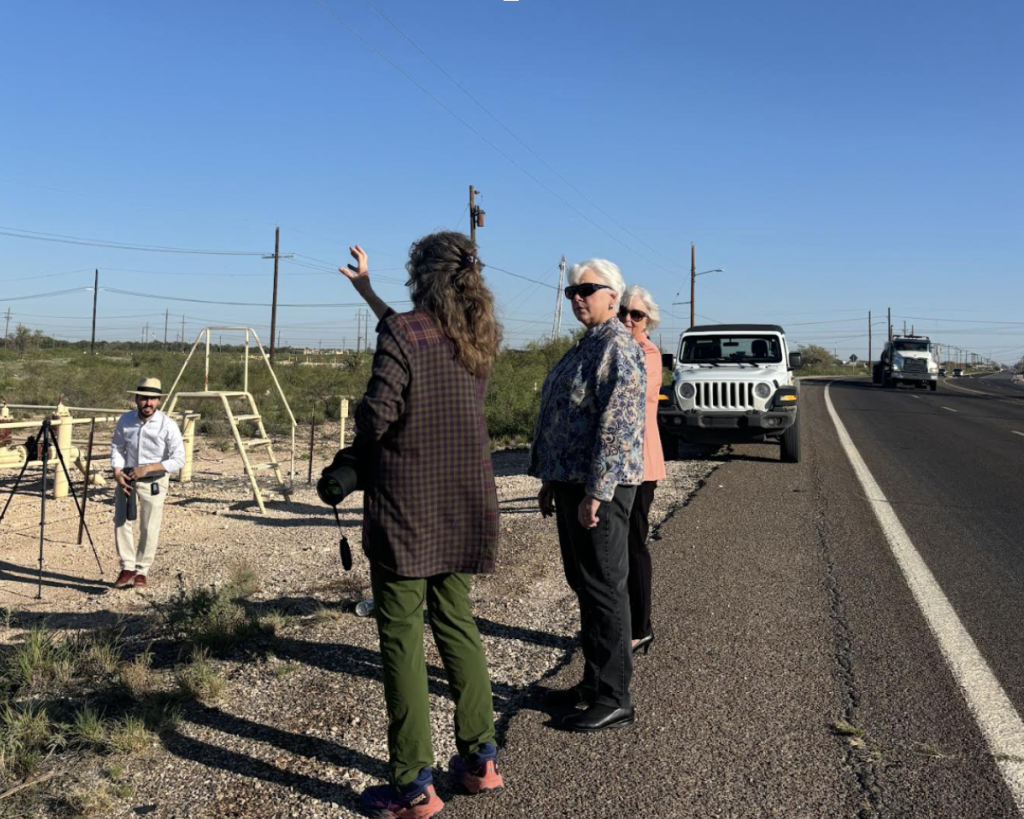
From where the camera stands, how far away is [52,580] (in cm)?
743

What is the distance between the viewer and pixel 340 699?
12.4 feet

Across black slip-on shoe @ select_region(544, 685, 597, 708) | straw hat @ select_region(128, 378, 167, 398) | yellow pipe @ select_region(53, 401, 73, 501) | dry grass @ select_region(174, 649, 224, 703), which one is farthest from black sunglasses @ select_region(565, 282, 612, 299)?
yellow pipe @ select_region(53, 401, 73, 501)

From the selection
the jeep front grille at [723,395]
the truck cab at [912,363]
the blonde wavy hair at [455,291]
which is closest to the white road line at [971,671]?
the blonde wavy hair at [455,291]

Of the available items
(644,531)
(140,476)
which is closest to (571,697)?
(644,531)

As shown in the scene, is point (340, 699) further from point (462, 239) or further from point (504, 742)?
point (462, 239)

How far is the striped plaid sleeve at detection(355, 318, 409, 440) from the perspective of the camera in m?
2.81

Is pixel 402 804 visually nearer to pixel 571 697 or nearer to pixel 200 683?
pixel 571 697

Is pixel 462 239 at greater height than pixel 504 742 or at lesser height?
greater

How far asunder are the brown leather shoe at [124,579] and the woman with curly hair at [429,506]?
486 centimetres

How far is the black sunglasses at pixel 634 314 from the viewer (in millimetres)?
4613

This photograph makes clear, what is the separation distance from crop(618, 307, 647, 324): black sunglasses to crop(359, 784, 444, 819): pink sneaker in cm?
264

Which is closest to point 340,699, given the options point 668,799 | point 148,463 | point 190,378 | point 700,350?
point 668,799

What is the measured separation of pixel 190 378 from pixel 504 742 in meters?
34.5

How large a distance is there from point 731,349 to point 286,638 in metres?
10.4
